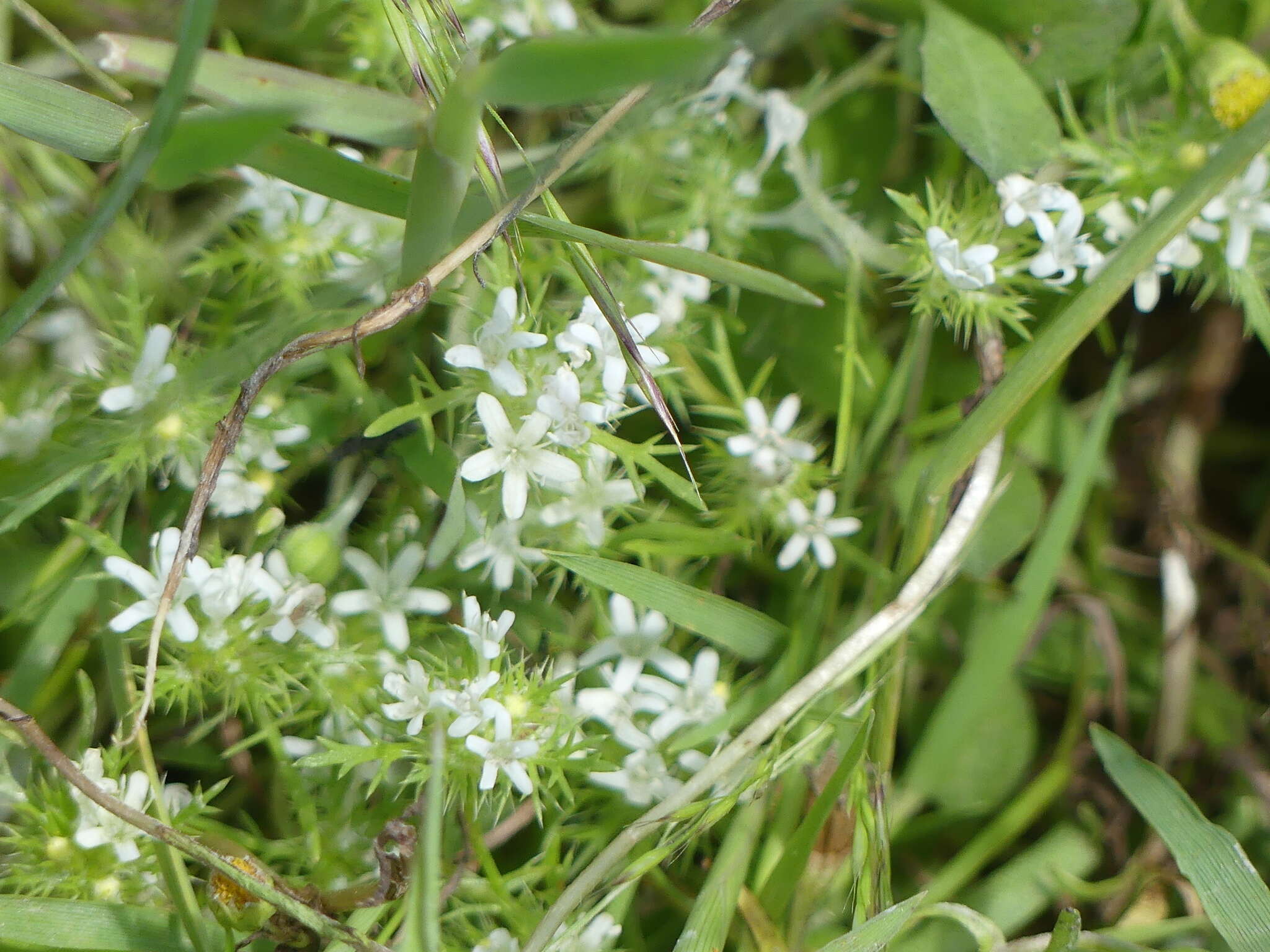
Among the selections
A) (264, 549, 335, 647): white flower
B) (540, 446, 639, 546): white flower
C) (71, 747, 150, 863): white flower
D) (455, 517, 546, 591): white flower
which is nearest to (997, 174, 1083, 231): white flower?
(540, 446, 639, 546): white flower

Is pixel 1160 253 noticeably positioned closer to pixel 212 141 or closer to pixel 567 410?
pixel 567 410

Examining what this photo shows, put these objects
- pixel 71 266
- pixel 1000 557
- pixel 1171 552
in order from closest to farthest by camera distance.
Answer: pixel 71 266 → pixel 1000 557 → pixel 1171 552

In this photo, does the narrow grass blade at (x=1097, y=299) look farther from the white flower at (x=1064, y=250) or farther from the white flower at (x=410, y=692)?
the white flower at (x=410, y=692)

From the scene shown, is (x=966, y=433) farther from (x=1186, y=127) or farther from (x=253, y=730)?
(x=253, y=730)

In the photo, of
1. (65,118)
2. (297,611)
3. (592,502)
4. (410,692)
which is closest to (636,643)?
(592,502)

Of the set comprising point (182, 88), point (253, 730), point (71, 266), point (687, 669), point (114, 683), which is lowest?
point (253, 730)

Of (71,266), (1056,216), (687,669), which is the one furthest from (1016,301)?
(71,266)

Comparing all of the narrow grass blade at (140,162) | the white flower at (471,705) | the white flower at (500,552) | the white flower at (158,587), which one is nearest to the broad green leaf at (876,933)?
the white flower at (471,705)
